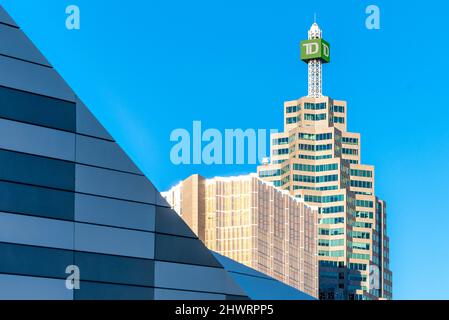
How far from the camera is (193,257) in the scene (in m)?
52.0

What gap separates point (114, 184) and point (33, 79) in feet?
19.3

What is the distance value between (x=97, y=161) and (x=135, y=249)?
4315mm

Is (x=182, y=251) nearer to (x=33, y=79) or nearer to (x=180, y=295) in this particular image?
(x=180, y=295)

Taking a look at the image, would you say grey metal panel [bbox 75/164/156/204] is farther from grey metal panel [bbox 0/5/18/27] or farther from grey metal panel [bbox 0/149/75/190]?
grey metal panel [bbox 0/5/18/27]

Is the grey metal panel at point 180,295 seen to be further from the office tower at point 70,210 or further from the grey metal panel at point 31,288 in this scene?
the grey metal panel at point 31,288

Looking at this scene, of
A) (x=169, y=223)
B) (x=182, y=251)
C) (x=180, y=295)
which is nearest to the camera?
(x=180, y=295)

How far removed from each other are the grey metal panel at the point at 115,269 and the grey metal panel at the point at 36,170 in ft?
10.7

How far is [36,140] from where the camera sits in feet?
159

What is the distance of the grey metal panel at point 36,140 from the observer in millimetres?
47562

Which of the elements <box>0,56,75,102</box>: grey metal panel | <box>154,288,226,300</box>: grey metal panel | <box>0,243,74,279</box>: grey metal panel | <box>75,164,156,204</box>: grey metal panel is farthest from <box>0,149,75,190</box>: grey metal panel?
<box>154,288,226,300</box>: grey metal panel

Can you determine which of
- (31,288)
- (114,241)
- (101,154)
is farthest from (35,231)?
(101,154)

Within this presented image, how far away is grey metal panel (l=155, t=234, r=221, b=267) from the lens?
51.1 metres
